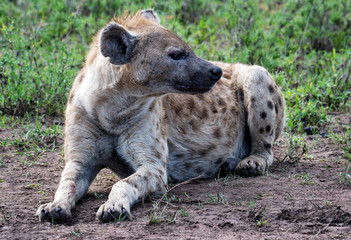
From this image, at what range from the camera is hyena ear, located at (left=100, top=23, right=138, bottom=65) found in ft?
11.6

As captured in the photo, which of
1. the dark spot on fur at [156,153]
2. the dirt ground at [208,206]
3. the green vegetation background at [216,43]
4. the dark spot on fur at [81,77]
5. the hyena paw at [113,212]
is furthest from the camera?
the green vegetation background at [216,43]

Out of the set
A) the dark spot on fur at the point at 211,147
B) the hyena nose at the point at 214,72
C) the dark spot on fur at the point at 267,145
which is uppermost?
the hyena nose at the point at 214,72

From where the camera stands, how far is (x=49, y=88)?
536 cm

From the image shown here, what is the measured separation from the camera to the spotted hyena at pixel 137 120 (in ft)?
11.6

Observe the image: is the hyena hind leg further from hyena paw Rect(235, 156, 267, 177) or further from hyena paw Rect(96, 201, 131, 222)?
hyena paw Rect(235, 156, 267, 177)

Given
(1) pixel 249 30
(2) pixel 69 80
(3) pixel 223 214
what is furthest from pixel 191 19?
(3) pixel 223 214

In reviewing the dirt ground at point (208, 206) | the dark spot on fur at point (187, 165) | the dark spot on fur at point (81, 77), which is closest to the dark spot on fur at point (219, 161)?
the dirt ground at point (208, 206)

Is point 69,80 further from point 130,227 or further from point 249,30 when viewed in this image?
point 130,227

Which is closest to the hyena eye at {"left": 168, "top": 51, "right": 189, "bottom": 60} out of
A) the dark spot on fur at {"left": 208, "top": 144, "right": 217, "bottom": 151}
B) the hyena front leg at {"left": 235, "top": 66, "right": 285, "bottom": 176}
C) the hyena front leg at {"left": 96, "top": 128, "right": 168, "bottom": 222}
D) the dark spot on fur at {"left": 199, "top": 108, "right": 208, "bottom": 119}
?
the hyena front leg at {"left": 96, "top": 128, "right": 168, "bottom": 222}

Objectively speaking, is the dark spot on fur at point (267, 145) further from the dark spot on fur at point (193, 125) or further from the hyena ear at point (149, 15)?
the hyena ear at point (149, 15)

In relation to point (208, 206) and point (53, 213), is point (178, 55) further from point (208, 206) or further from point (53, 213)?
point (53, 213)

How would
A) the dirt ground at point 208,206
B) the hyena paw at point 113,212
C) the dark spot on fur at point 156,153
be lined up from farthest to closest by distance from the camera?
1. the dark spot on fur at point 156,153
2. the hyena paw at point 113,212
3. the dirt ground at point 208,206

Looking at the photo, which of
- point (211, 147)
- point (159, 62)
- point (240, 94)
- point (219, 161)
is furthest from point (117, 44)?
point (240, 94)

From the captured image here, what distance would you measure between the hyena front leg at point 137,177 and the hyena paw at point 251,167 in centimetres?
71
